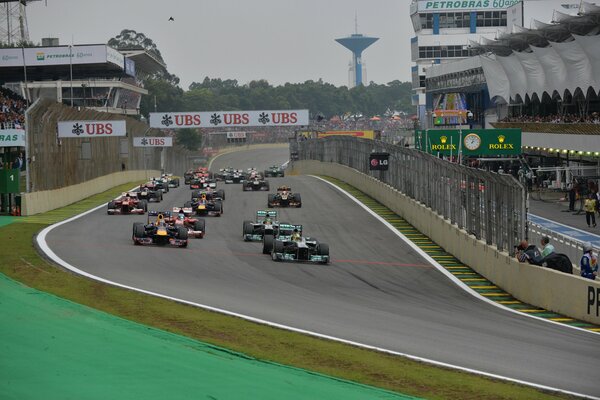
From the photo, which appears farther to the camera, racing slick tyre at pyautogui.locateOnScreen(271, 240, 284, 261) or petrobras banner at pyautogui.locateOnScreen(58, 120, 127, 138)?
petrobras banner at pyautogui.locateOnScreen(58, 120, 127, 138)

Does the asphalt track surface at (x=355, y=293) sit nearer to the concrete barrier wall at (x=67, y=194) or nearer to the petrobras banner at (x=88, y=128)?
the concrete barrier wall at (x=67, y=194)

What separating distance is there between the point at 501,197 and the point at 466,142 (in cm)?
1740

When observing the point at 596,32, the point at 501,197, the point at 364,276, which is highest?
the point at 596,32

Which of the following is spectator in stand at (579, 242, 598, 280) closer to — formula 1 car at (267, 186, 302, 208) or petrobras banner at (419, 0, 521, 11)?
formula 1 car at (267, 186, 302, 208)

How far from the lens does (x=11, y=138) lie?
4084 centimetres

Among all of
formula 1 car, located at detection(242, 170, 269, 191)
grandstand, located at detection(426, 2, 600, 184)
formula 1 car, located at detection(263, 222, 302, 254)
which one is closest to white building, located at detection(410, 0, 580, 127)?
grandstand, located at detection(426, 2, 600, 184)

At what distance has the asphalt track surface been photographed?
639 inches

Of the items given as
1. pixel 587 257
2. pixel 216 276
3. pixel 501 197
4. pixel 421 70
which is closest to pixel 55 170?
pixel 216 276

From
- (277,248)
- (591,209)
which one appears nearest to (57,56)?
(591,209)

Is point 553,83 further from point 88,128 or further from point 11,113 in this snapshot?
point 11,113

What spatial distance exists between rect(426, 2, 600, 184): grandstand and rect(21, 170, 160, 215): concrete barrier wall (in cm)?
2475

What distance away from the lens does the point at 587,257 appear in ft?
67.6

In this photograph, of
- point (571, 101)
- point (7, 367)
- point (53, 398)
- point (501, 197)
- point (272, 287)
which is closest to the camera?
point (53, 398)

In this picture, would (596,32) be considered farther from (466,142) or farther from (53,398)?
(53,398)
